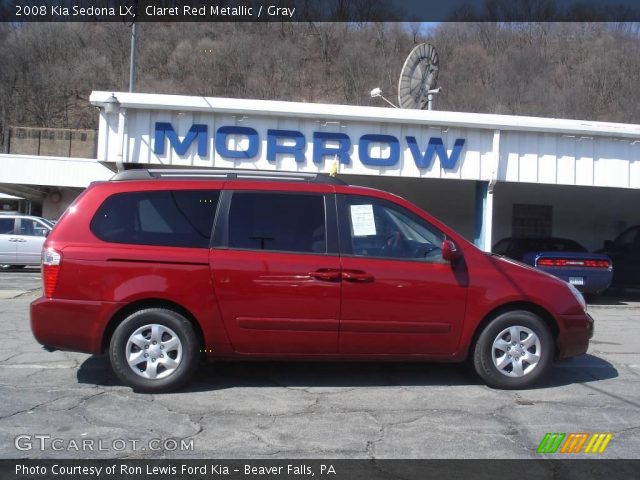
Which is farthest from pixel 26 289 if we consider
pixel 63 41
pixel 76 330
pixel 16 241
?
pixel 63 41

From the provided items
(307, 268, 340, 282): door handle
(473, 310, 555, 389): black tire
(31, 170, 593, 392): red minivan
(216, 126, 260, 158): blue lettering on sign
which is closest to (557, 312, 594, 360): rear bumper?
(31, 170, 593, 392): red minivan

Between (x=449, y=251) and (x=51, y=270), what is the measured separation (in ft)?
11.5

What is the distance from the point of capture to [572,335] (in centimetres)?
591

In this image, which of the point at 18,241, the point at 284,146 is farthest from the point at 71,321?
the point at 18,241

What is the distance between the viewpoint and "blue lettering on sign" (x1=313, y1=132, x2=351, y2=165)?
480 inches

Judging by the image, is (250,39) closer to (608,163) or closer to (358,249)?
(608,163)

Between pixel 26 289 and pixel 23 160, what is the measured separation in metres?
15.2

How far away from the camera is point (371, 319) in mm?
5590

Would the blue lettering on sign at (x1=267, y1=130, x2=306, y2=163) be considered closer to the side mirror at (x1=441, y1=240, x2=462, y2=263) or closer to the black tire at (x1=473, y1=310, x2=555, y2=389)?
the side mirror at (x1=441, y1=240, x2=462, y2=263)

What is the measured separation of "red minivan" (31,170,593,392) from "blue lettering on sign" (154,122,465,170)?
20.4 ft

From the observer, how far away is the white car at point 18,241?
18.2 meters

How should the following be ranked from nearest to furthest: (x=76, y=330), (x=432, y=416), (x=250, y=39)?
(x=432, y=416)
(x=76, y=330)
(x=250, y=39)

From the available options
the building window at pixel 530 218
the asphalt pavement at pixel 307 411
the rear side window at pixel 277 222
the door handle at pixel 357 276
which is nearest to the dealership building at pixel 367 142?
the building window at pixel 530 218

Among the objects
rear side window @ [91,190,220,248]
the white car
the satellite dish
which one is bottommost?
the white car
